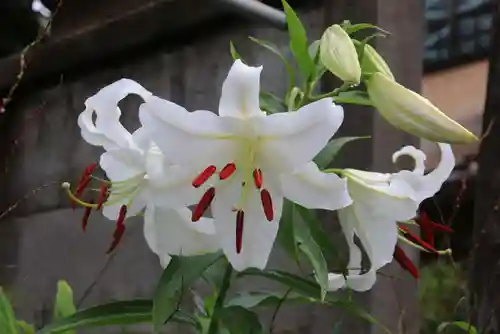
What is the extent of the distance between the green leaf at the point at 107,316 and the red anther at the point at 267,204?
0.68 ft

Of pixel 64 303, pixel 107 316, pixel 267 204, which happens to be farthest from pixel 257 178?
pixel 64 303

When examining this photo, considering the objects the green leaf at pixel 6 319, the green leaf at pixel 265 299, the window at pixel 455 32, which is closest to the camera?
the green leaf at pixel 265 299

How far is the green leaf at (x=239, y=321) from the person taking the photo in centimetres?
64

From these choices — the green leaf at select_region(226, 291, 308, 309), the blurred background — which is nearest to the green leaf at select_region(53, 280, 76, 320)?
the blurred background

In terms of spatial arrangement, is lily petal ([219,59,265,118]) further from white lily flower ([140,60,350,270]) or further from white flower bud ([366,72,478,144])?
white flower bud ([366,72,478,144])

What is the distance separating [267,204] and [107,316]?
226 mm

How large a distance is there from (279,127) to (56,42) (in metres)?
1.27

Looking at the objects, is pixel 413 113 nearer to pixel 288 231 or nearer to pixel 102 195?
pixel 288 231

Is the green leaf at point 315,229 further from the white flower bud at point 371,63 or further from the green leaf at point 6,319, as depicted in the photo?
the green leaf at point 6,319

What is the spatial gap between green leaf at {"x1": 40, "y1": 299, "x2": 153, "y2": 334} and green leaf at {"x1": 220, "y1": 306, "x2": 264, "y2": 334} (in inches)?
2.7

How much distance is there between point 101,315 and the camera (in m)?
0.65

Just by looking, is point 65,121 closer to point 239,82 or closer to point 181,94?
point 181,94

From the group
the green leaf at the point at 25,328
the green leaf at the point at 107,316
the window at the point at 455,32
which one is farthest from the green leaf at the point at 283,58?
the window at the point at 455,32

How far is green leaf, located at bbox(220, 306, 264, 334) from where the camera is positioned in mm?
639
